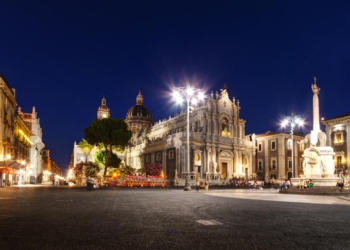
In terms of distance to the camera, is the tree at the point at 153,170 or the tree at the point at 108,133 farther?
the tree at the point at 153,170

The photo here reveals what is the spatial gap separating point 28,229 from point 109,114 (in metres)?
133

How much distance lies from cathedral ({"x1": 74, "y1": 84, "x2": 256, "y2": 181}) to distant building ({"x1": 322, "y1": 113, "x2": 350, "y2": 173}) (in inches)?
802

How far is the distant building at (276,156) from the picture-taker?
266ft

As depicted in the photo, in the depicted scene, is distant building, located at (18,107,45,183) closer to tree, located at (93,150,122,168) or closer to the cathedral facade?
tree, located at (93,150,122,168)

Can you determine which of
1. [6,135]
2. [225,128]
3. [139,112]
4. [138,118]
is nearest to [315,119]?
[6,135]

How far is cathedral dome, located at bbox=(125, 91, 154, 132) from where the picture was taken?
12209 cm

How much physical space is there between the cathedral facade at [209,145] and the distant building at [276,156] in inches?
174

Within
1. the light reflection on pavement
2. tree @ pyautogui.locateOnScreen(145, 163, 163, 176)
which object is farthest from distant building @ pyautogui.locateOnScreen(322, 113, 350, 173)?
the light reflection on pavement

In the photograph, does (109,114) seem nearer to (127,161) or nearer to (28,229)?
(127,161)

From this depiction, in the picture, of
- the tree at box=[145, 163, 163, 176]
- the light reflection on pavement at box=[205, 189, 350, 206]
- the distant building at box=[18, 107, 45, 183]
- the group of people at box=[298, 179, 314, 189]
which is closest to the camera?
the light reflection on pavement at box=[205, 189, 350, 206]

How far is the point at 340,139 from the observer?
6303 cm

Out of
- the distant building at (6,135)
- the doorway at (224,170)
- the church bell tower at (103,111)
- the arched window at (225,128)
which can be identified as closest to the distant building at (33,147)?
the distant building at (6,135)

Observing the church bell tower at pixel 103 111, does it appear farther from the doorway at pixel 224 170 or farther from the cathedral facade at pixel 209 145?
the doorway at pixel 224 170

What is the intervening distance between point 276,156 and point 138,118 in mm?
56036
